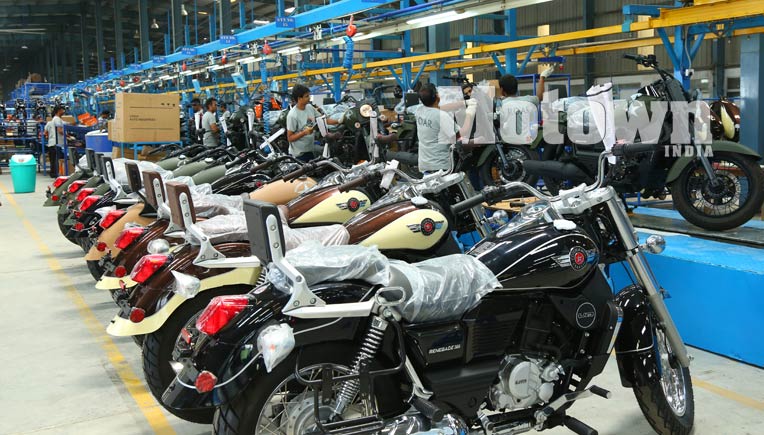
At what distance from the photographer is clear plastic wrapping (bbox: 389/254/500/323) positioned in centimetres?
242

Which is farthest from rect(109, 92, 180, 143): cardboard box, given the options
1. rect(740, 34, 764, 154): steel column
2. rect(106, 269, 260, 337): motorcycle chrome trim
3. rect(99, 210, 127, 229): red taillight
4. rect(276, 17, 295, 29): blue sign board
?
rect(740, 34, 764, 154): steel column

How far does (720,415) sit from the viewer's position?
3.24 meters

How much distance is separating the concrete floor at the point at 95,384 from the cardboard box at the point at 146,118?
3.82 metres

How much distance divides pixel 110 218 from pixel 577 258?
373 centimetres

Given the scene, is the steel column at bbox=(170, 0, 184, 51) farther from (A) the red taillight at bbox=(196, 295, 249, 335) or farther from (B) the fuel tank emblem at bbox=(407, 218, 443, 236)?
(A) the red taillight at bbox=(196, 295, 249, 335)

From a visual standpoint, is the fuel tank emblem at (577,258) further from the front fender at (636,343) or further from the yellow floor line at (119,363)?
the yellow floor line at (119,363)

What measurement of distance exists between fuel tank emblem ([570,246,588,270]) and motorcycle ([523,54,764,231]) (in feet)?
6.90

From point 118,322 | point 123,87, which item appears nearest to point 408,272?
point 118,322

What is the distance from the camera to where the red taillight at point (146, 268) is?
3400mm

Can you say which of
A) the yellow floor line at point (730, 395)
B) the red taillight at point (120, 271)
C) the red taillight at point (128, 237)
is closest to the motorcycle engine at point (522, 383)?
the yellow floor line at point (730, 395)

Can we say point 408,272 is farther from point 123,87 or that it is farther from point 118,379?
point 123,87

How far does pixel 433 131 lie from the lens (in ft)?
20.4

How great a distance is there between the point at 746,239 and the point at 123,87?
20.2 m

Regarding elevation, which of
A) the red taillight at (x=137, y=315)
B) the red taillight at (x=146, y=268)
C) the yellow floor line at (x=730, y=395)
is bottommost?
the yellow floor line at (x=730, y=395)
